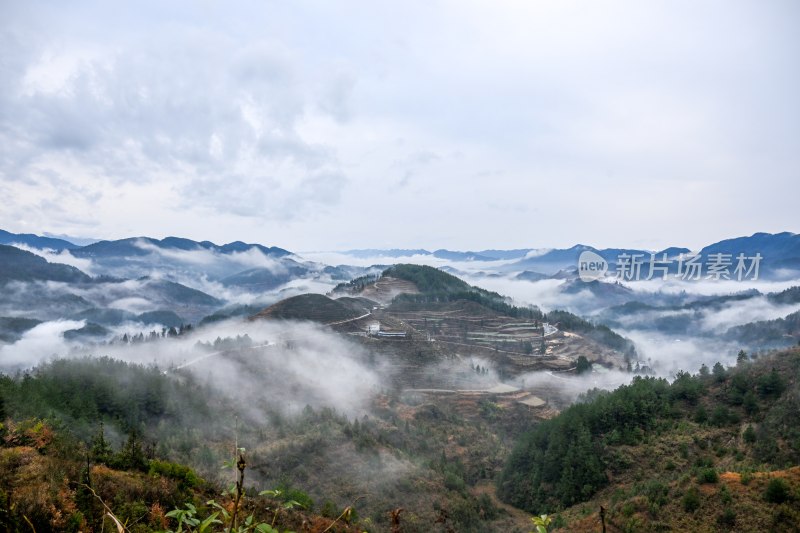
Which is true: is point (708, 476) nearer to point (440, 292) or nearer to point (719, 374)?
point (719, 374)

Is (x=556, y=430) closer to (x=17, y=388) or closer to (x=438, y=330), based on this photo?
(x=17, y=388)

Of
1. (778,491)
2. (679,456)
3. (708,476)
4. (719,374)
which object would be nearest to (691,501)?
(708,476)

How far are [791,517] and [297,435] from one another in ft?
148

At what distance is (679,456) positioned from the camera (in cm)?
3875

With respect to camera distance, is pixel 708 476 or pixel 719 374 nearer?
pixel 708 476

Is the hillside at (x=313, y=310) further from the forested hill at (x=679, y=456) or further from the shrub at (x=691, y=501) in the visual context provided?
the shrub at (x=691, y=501)

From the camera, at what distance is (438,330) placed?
125 metres

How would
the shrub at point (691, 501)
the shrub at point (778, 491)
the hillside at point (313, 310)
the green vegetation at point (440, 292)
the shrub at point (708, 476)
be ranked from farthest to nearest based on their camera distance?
the green vegetation at point (440, 292)
the hillside at point (313, 310)
the shrub at point (708, 476)
the shrub at point (691, 501)
the shrub at point (778, 491)

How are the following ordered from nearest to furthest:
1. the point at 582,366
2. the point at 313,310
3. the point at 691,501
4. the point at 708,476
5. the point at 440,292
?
the point at 691,501 < the point at 708,476 < the point at 582,366 < the point at 313,310 < the point at 440,292

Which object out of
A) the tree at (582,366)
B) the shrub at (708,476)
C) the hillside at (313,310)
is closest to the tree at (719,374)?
the shrub at (708,476)

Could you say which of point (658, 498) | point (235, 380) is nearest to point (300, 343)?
point (235, 380)

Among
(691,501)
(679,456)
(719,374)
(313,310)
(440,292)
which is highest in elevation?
(719,374)

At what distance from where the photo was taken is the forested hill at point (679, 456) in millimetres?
25734

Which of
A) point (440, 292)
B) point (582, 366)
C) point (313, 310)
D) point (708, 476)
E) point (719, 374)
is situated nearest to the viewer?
point (708, 476)
